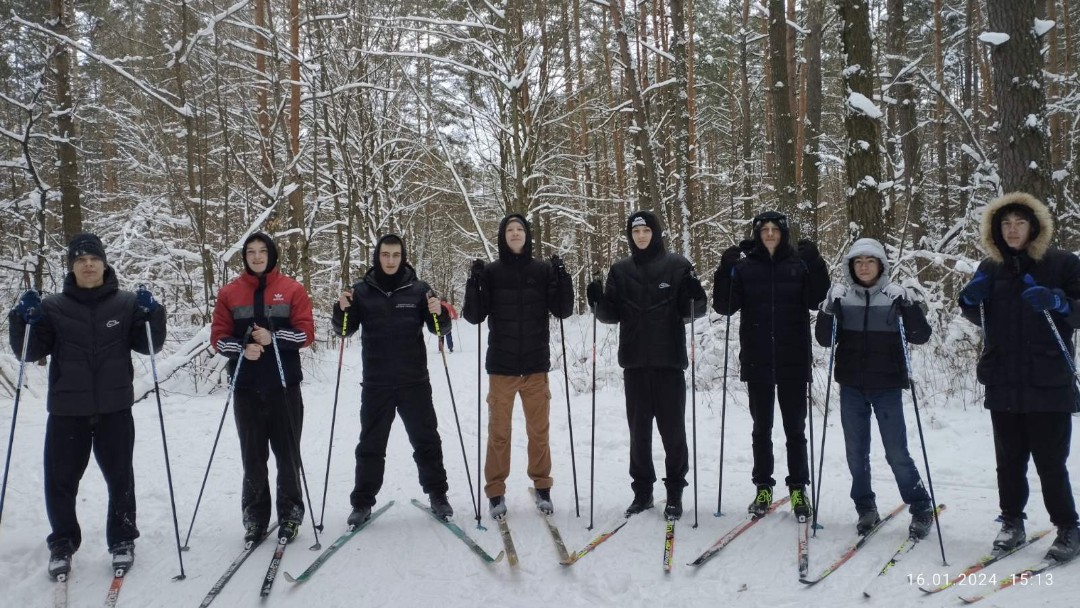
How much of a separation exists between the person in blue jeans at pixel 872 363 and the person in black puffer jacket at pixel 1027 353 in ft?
1.27

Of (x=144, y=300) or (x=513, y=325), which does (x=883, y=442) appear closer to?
(x=513, y=325)

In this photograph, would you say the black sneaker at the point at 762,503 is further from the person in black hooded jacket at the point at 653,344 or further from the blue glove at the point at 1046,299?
the blue glove at the point at 1046,299

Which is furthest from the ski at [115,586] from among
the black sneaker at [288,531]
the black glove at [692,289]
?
the black glove at [692,289]

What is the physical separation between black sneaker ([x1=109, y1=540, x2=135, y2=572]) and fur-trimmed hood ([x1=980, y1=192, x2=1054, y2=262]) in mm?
5721

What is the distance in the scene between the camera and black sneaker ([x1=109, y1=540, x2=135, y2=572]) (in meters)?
3.81

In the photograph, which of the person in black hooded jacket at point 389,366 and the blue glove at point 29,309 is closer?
the blue glove at point 29,309

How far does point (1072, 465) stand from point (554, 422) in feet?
15.9

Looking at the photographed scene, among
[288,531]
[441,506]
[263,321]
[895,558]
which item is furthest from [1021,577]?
[263,321]

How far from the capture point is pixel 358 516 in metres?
4.41

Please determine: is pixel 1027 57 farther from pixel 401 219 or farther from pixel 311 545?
pixel 401 219

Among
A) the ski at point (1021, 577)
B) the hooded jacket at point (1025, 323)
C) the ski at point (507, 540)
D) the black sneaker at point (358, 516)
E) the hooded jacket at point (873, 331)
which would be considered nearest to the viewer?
the ski at point (1021, 577)

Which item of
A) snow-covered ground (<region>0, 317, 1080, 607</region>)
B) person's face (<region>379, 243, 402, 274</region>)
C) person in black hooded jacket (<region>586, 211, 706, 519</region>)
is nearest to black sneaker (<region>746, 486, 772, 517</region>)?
snow-covered ground (<region>0, 317, 1080, 607</region>)

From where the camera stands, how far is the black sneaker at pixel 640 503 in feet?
14.7

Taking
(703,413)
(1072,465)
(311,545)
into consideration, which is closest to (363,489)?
(311,545)
